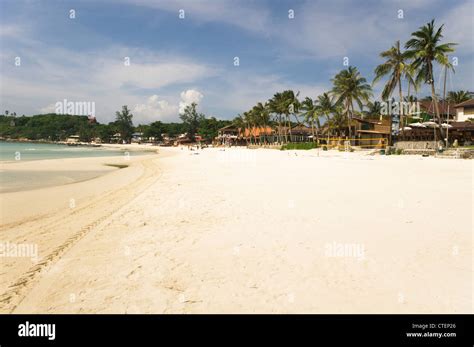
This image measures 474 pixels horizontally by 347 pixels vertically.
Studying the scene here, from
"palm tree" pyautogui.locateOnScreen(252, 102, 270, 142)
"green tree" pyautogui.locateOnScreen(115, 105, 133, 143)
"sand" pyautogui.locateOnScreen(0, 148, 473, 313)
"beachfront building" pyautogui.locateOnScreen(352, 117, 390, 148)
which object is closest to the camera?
"sand" pyautogui.locateOnScreen(0, 148, 473, 313)

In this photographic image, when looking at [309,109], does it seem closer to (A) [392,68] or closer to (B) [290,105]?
(B) [290,105]

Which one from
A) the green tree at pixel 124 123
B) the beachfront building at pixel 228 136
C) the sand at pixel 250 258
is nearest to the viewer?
the sand at pixel 250 258

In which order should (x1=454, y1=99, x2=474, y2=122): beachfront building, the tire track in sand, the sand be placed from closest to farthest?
the sand
the tire track in sand
(x1=454, y1=99, x2=474, y2=122): beachfront building

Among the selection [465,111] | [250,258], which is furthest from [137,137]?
[250,258]

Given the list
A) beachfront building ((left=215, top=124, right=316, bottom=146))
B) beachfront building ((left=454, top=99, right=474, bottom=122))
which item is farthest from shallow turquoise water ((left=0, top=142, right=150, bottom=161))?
beachfront building ((left=454, top=99, right=474, bottom=122))

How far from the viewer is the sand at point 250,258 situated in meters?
3.51

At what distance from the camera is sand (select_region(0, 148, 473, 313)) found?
11.5 ft

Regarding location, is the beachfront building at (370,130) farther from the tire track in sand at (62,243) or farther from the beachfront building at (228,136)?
the beachfront building at (228,136)

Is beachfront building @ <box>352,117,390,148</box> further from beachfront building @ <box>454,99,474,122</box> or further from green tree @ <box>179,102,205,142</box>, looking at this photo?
green tree @ <box>179,102,205,142</box>

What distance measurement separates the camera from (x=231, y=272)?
4.25 metres

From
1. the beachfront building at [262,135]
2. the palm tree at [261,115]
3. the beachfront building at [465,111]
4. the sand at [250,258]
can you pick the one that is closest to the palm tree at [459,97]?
the beachfront building at [465,111]

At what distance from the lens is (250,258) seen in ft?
15.5

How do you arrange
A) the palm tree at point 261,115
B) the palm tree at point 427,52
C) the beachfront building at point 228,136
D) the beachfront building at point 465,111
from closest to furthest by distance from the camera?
the palm tree at point 427,52 → the beachfront building at point 465,111 → the palm tree at point 261,115 → the beachfront building at point 228,136

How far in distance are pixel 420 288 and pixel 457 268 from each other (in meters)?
1.10
